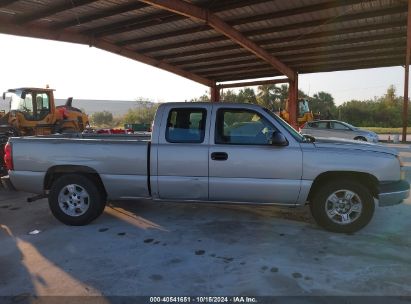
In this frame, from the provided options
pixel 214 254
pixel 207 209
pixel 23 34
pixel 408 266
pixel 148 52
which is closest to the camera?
pixel 408 266

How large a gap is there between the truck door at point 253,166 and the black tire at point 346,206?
37cm

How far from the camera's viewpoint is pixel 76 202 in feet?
19.0

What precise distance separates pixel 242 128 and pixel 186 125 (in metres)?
0.86

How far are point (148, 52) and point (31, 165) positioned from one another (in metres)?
12.4

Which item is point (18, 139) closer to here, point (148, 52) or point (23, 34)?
point (23, 34)

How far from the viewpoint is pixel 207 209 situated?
262 inches

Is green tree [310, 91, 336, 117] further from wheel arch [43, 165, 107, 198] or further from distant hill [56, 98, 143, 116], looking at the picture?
wheel arch [43, 165, 107, 198]

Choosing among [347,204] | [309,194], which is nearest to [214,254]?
[309,194]

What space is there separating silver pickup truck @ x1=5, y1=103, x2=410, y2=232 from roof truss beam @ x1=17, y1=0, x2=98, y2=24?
256 inches

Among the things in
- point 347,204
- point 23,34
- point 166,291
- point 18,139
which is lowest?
point 166,291

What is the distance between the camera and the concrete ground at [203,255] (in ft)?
12.4

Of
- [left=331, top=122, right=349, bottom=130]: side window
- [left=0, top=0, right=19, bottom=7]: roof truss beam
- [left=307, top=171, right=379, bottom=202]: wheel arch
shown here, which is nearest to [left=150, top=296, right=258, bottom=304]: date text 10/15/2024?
[left=307, top=171, right=379, bottom=202]: wheel arch

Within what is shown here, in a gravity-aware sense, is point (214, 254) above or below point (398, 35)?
below

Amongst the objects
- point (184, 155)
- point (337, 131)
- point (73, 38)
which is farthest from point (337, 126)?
point (184, 155)
